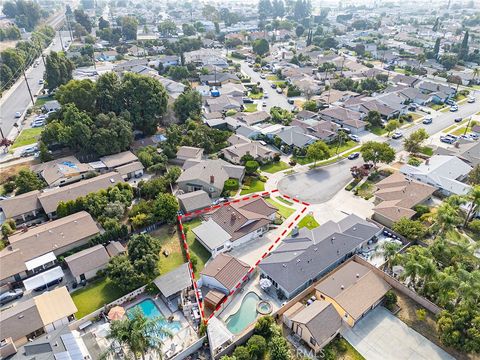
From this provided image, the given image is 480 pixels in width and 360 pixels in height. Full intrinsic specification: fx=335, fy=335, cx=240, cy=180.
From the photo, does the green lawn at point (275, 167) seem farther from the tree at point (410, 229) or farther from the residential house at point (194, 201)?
the tree at point (410, 229)

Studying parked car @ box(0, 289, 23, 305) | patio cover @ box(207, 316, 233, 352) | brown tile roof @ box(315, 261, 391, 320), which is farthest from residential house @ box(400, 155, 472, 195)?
parked car @ box(0, 289, 23, 305)

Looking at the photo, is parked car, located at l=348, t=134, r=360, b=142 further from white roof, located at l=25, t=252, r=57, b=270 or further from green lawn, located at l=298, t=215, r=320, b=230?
white roof, located at l=25, t=252, r=57, b=270

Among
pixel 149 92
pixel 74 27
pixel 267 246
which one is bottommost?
pixel 267 246

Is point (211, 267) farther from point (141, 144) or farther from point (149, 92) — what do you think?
point (149, 92)

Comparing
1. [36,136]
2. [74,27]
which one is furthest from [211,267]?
[74,27]

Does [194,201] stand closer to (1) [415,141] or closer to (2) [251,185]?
(2) [251,185]

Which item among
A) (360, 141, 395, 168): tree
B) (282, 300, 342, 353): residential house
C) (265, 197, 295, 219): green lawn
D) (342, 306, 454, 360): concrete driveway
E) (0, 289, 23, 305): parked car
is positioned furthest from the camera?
(360, 141, 395, 168): tree
